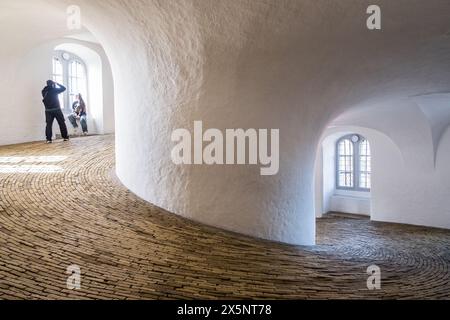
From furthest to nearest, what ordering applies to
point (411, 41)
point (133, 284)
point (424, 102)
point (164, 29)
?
point (424, 102) → point (411, 41) → point (164, 29) → point (133, 284)

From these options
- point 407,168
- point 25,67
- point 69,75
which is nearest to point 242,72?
point 25,67

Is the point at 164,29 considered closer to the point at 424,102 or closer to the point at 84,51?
the point at 424,102

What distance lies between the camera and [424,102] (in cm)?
879

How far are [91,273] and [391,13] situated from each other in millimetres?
4188

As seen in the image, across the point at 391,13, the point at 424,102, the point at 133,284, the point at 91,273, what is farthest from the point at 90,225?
the point at 424,102

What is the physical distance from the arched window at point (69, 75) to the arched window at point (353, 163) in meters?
10.1

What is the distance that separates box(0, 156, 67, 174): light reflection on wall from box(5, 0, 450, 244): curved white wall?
1397 millimetres

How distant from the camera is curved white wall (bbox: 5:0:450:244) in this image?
4.18m

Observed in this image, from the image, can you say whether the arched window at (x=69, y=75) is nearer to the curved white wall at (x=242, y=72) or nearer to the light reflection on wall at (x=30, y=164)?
the light reflection on wall at (x=30, y=164)

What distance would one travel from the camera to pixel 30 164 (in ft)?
20.8

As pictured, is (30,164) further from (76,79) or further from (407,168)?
(407,168)

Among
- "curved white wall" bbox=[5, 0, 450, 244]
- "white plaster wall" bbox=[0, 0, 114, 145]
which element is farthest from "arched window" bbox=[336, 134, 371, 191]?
"white plaster wall" bbox=[0, 0, 114, 145]

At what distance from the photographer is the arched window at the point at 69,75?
11148 millimetres

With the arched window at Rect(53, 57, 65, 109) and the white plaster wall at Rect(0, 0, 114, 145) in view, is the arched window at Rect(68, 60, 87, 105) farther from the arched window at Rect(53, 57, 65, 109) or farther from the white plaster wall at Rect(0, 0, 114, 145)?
the white plaster wall at Rect(0, 0, 114, 145)
